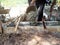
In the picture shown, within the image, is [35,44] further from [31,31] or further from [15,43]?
[31,31]

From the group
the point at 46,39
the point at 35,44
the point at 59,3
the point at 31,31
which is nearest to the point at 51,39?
the point at 46,39

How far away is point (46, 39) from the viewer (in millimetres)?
2043

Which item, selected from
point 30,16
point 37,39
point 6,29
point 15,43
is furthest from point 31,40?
point 30,16

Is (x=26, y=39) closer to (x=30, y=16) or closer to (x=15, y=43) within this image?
(x=15, y=43)

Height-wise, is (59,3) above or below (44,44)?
above

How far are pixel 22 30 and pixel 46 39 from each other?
0.48 metres

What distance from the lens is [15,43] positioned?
6.57 ft

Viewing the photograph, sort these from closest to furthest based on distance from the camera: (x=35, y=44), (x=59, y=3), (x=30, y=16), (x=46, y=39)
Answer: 1. (x=35, y=44)
2. (x=46, y=39)
3. (x=30, y=16)
4. (x=59, y=3)

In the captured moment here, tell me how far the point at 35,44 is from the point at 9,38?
387 millimetres

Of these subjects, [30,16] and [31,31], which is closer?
[31,31]

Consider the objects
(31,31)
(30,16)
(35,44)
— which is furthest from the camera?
(30,16)

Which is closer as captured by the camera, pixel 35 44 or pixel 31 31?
pixel 35 44

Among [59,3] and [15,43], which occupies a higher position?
[59,3]

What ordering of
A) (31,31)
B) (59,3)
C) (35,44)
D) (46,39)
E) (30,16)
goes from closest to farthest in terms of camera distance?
(35,44) < (46,39) < (31,31) < (30,16) < (59,3)
